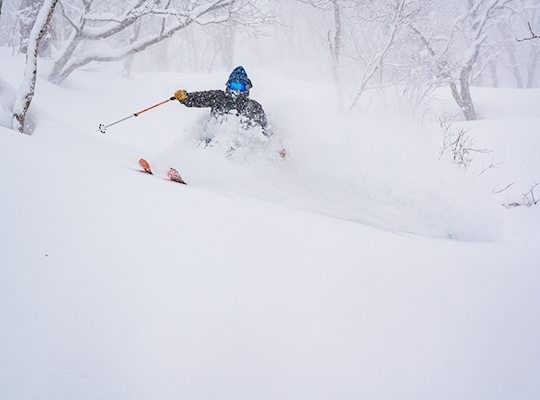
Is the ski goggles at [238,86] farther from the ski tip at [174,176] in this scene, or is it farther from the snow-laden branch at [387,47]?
the snow-laden branch at [387,47]

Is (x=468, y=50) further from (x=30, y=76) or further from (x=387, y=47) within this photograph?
(x=30, y=76)

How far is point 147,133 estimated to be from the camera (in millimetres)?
7484

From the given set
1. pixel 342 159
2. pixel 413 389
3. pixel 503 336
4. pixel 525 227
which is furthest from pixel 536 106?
pixel 413 389

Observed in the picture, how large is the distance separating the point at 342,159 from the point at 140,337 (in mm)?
3277

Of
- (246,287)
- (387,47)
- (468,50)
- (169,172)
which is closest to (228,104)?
(169,172)

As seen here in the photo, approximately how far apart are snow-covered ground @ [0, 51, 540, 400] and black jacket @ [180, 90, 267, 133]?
1063 mm

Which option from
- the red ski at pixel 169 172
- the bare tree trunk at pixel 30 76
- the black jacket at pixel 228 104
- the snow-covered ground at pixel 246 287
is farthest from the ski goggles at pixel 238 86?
the bare tree trunk at pixel 30 76

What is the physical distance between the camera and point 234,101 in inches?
157

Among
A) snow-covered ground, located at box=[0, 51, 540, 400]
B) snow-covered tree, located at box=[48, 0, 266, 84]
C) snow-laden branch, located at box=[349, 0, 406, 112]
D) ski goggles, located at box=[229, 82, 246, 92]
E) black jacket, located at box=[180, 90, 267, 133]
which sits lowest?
snow-covered ground, located at box=[0, 51, 540, 400]

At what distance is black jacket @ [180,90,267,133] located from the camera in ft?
13.1

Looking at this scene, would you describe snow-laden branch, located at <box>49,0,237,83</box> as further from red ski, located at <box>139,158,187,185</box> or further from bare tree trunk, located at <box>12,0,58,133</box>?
red ski, located at <box>139,158,187,185</box>

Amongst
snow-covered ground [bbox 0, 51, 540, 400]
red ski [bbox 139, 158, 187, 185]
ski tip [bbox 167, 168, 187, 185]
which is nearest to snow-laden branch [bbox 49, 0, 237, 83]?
snow-covered ground [bbox 0, 51, 540, 400]

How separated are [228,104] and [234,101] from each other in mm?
106

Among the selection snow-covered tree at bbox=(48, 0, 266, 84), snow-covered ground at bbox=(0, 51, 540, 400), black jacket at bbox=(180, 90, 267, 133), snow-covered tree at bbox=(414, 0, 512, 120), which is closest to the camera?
snow-covered ground at bbox=(0, 51, 540, 400)
